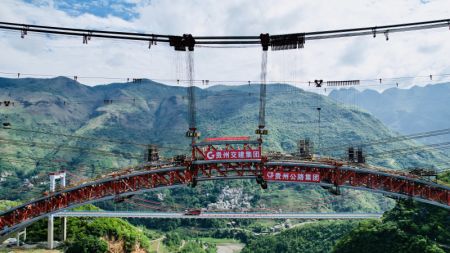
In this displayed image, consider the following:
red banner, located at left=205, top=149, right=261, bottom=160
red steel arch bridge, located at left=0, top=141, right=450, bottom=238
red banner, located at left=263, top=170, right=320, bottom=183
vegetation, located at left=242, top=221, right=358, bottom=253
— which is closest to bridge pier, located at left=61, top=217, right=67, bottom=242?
red steel arch bridge, located at left=0, top=141, right=450, bottom=238

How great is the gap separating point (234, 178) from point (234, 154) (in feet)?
8.75

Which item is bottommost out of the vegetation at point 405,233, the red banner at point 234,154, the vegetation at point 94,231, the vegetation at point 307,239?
the vegetation at point 307,239

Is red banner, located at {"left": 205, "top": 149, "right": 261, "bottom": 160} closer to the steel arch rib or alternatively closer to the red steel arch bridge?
the red steel arch bridge

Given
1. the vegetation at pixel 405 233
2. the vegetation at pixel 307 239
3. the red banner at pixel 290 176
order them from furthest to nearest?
the vegetation at pixel 307 239 < the vegetation at pixel 405 233 < the red banner at pixel 290 176

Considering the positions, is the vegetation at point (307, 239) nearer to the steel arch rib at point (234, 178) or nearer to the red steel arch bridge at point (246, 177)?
the steel arch rib at point (234, 178)

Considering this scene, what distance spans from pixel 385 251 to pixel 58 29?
4319 cm

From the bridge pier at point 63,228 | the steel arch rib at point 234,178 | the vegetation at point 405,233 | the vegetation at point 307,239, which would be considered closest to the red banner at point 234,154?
the steel arch rib at point 234,178

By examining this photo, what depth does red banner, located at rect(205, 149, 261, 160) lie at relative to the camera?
105 feet

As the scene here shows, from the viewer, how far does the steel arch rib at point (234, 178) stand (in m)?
33.7

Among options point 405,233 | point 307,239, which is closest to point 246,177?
point 405,233

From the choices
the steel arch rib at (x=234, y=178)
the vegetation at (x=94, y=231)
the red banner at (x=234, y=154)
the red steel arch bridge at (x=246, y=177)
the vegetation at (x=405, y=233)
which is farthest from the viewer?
the vegetation at (x=94, y=231)

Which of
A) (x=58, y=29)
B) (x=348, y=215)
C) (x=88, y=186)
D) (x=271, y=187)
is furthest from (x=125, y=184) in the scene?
(x=271, y=187)

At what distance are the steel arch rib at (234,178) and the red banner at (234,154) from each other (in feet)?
2.87

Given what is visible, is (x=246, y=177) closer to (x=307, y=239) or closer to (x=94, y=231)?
(x=94, y=231)
